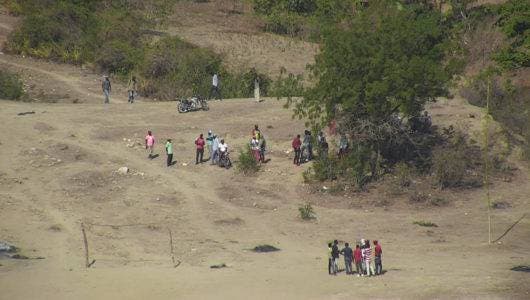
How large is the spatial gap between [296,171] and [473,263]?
9791mm

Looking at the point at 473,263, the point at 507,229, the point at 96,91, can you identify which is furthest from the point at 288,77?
the point at 473,263

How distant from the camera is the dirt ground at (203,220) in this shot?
2534 centimetres

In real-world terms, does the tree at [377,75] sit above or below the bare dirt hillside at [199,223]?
above

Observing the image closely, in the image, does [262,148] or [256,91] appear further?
[256,91]

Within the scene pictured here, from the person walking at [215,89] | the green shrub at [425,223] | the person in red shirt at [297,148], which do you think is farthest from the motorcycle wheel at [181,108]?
the green shrub at [425,223]

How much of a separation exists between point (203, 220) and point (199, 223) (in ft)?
0.97

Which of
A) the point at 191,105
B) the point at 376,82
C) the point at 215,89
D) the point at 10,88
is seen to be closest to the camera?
the point at 376,82

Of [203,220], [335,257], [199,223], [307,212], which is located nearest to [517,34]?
[307,212]

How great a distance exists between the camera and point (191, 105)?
4231 centimetres

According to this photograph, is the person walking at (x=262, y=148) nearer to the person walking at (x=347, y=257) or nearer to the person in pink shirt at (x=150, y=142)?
the person in pink shirt at (x=150, y=142)

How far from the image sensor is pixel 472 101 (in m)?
44.9

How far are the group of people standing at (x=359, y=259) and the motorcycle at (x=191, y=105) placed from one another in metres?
17.1

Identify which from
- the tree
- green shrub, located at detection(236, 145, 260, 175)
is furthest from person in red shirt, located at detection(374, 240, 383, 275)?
green shrub, located at detection(236, 145, 260, 175)

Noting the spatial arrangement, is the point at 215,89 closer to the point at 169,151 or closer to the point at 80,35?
the point at 169,151
